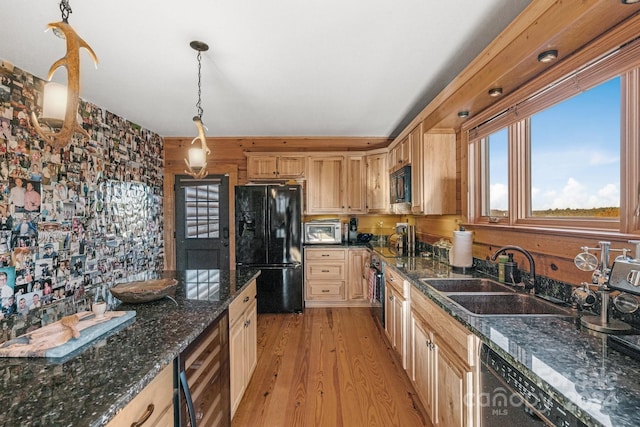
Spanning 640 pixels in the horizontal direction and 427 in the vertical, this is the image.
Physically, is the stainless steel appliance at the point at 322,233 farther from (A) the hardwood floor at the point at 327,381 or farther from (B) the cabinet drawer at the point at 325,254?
(A) the hardwood floor at the point at 327,381

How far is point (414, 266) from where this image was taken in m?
2.56

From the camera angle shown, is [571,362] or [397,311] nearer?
[571,362]

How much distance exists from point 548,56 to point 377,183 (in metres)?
2.83

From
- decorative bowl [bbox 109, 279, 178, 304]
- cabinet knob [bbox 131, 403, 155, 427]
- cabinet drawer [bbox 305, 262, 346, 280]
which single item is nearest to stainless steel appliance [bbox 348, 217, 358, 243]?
cabinet drawer [bbox 305, 262, 346, 280]

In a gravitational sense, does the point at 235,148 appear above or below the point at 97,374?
above

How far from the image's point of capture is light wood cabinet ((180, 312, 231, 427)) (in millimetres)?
1222

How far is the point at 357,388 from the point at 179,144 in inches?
164

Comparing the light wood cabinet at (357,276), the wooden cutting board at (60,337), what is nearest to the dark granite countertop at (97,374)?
the wooden cutting board at (60,337)

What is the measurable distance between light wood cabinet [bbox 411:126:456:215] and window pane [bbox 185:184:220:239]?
3.09 m

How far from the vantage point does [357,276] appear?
13.7ft

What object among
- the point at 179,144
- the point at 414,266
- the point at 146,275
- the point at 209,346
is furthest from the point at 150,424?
the point at 179,144

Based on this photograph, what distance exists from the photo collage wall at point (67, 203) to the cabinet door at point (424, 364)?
209 centimetres

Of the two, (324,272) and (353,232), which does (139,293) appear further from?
(353,232)

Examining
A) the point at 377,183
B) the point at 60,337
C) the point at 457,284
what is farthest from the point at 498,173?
the point at 60,337
